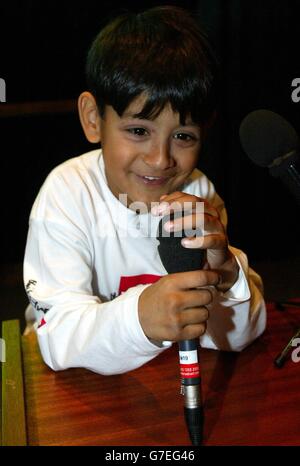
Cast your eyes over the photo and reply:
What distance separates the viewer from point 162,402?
75 centimetres

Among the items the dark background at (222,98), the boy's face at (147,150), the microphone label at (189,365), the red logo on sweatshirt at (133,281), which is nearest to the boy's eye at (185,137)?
the boy's face at (147,150)

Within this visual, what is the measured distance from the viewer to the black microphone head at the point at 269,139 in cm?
75

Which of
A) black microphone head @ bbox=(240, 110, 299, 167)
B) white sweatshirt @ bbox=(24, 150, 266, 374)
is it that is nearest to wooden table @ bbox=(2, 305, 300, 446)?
white sweatshirt @ bbox=(24, 150, 266, 374)

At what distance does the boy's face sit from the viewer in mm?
848

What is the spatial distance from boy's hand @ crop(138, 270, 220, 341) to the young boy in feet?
0.05

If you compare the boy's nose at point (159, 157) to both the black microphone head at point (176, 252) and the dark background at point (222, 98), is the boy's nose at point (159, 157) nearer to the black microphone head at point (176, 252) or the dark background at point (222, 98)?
the black microphone head at point (176, 252)

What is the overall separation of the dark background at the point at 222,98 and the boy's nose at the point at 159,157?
0.93 meters

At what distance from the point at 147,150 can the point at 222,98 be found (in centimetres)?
112

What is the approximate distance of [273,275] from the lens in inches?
88.4

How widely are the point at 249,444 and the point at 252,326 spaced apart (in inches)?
9.0

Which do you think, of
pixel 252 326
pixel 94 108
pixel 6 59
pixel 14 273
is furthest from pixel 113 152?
pixel 14 273

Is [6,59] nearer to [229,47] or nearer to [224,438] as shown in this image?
[229,47]

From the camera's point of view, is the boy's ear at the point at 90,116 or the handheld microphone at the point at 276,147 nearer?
the handheld microphone at the point at 276,147

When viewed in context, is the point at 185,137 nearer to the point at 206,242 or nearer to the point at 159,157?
the point at 159,157
